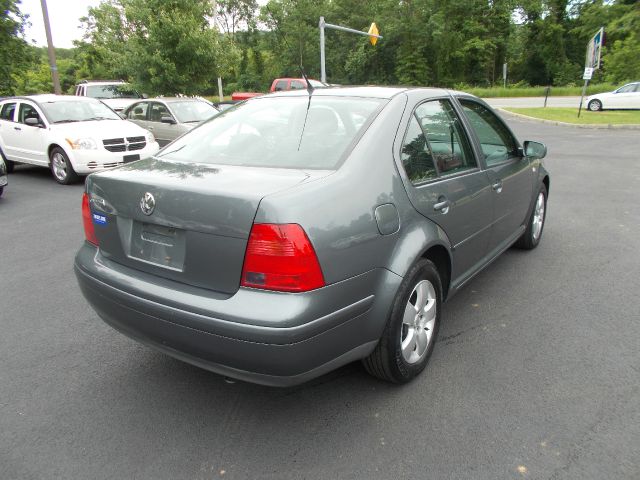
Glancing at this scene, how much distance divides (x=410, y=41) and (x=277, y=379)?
5800 cm

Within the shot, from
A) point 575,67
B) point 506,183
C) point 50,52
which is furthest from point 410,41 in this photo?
point 506,183

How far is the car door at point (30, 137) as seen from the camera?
967 cm

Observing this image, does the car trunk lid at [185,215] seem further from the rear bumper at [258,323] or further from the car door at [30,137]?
the car door at [30,137]

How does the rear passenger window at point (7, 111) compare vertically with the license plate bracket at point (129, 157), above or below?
above

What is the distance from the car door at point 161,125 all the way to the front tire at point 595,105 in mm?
21667

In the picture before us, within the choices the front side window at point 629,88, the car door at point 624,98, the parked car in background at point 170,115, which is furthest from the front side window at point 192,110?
the front side window at point 629,88

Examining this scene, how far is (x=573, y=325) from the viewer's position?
11.7 feet

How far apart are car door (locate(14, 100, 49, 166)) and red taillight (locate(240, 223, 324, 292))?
9.13m

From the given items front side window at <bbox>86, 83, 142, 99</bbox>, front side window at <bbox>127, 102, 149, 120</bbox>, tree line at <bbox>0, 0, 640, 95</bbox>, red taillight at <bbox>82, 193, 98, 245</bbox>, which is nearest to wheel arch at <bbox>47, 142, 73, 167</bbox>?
front side window at <bbox>127, 102, 149, 120</bbox>

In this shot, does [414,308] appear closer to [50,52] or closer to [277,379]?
[277,379]

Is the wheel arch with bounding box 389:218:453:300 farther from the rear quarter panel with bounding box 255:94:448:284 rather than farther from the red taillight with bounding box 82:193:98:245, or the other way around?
the red taillight with bounding box 82:193:98:245

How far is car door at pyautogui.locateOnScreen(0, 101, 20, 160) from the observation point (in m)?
10.3

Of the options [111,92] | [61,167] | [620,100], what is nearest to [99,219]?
[61,167]

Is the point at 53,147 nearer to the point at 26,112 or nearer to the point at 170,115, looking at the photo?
the point at 26,112
